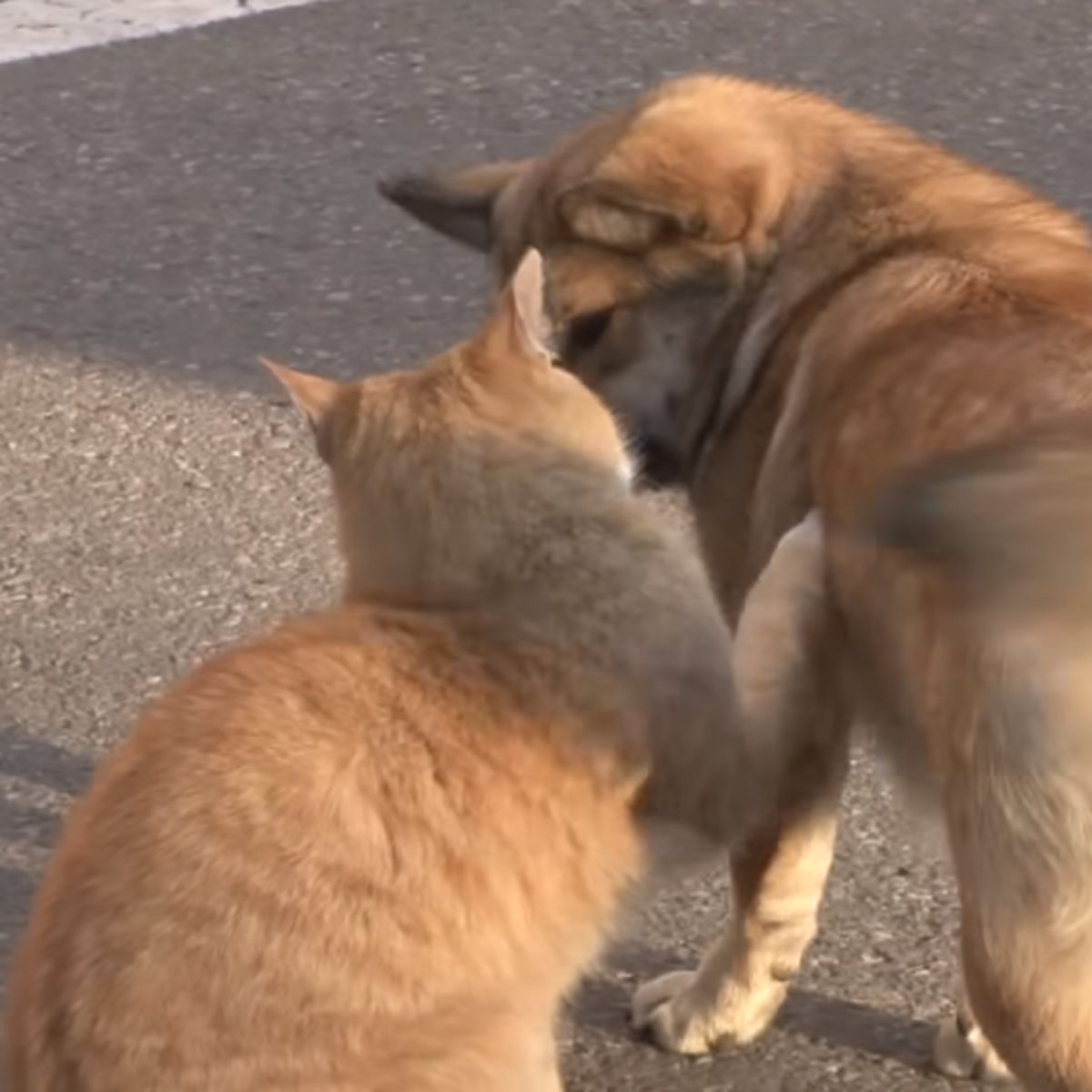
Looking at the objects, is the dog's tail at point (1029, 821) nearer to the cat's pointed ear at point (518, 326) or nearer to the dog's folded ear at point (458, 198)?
the cat's pointed ear at point (518, 326)

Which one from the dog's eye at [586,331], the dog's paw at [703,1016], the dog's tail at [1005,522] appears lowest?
the dog's paw at [703,1016]

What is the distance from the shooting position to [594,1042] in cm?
403

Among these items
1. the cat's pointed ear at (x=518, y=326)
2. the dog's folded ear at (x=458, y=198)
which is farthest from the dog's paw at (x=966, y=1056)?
the dog's folded ear at (x=458, y=198)

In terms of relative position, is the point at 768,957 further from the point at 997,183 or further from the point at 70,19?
the point at 70,19

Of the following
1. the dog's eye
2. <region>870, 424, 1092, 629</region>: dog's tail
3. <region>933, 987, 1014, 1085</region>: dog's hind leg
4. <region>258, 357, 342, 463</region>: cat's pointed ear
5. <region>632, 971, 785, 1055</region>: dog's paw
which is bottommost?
<region>632, 971, 785, 1055</region>: dog's paw

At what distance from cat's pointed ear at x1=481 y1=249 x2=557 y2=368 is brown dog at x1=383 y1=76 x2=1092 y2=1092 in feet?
0.96

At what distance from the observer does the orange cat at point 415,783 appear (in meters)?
3.12

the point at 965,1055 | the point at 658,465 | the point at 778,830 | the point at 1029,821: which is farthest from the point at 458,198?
the point at 1029,821

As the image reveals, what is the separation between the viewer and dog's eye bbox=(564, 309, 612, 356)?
4.05 m

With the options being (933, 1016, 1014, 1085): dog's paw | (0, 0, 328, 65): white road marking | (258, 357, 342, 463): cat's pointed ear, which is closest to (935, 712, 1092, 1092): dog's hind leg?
(933, 1016, 1014, 1085): dog's paw

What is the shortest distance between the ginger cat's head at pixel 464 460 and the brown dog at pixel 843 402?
0.25m

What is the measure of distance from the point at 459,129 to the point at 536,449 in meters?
3.74

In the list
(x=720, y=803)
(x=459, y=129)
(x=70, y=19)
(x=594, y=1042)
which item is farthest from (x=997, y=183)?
(x=70, y=19)

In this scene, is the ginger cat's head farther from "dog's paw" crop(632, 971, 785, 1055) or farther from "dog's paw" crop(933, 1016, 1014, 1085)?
"dog's paw" crop(933, 1016, 1014, 1085)
